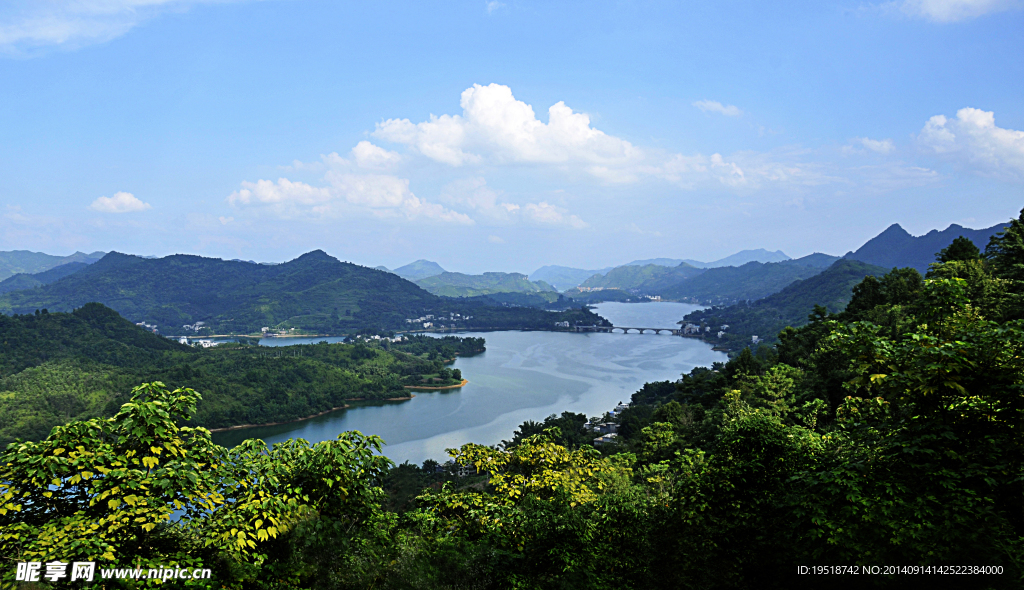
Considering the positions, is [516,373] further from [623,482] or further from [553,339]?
[623,482]

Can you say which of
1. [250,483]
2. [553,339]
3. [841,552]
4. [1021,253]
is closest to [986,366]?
[841,552]

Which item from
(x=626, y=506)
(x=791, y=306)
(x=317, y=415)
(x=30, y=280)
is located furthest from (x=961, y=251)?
(x=30, y=280)

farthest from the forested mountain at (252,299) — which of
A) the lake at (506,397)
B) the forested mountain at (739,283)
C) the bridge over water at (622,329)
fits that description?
the forested mountain at (739,283)

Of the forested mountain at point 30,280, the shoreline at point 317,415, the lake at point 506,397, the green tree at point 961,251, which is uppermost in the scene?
the forested mountain at point 30,280

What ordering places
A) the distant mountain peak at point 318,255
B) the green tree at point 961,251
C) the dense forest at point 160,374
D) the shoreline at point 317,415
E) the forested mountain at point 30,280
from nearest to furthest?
the green tree at point 961,251, the dense forest at point 160,374, the shoreline at point 317,415, the forested mountain at point 30,280, the distant mountain peak at point 318,255

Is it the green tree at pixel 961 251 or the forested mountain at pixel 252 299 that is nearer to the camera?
the green tree at pixel 961 251

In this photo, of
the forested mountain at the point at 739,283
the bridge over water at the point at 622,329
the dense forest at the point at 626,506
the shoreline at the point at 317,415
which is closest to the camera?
the dense forest at the point at 626,506

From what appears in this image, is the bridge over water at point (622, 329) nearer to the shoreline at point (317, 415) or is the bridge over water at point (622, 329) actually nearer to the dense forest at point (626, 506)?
the shoreline at point (317, 415)

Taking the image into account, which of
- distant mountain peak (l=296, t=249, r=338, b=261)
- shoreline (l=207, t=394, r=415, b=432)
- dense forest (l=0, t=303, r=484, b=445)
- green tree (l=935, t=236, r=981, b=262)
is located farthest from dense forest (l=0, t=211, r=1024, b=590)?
distant mountain peak (l=296, t=249, r=338, b=261)
